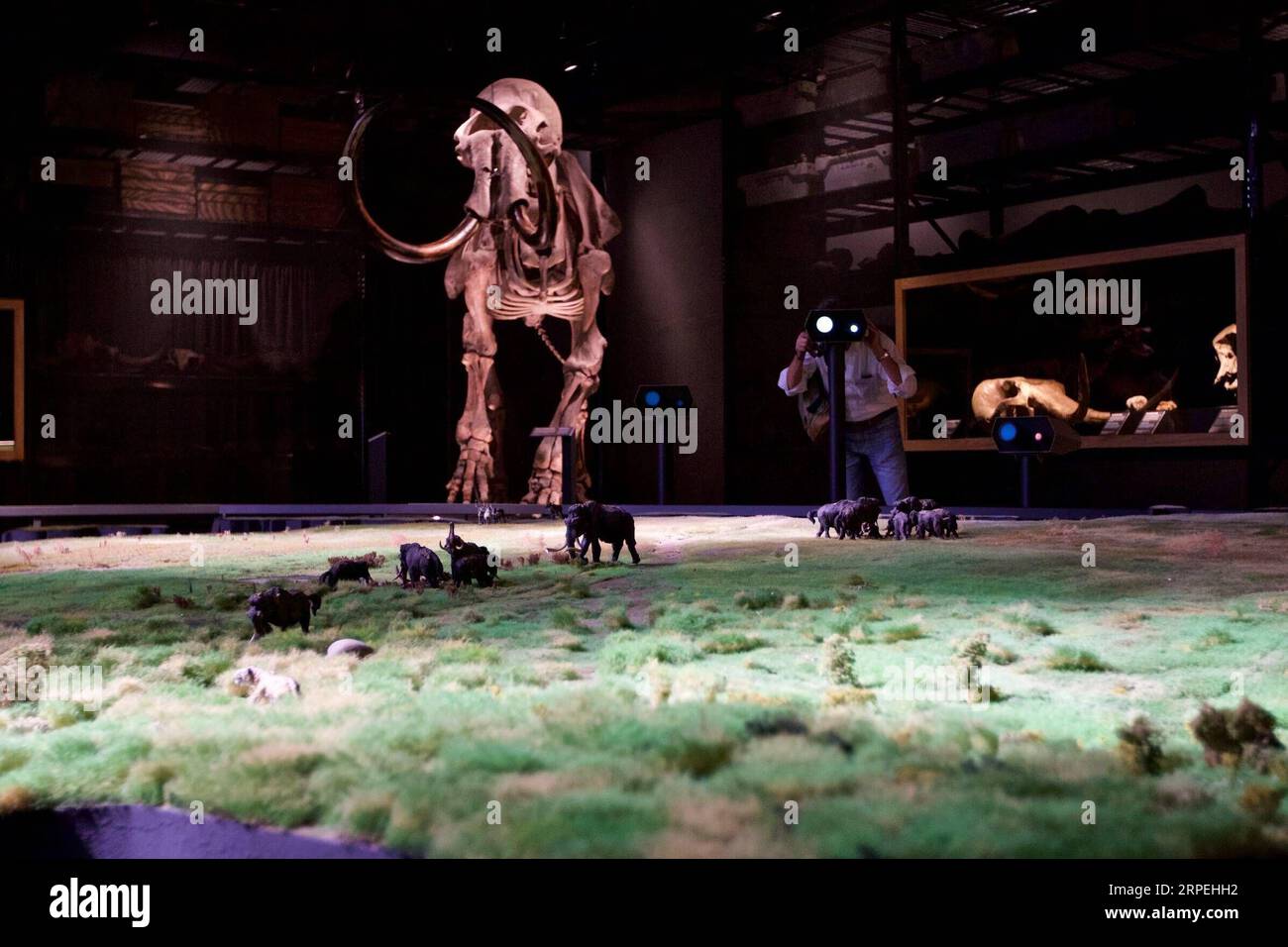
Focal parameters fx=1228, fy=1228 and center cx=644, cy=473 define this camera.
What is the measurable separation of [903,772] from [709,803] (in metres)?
0.30

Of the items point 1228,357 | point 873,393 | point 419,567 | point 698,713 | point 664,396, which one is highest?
point 1228,357

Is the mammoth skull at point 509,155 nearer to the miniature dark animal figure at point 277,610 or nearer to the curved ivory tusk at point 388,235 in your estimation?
the curved ivory tusk at point 388,235

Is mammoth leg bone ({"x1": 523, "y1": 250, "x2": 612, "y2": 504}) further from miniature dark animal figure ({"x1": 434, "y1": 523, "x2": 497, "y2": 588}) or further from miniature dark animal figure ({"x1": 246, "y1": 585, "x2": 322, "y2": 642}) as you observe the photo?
miniature dark animal figure ({"x1": 246, "y1": 585, "x2": 322, "y2": 642})

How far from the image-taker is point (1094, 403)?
29.6ft

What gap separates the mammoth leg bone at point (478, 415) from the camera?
1016 centimetres

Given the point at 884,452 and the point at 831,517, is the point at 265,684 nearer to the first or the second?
the point at 831,517

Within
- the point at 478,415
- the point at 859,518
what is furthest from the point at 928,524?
the point at 478,415

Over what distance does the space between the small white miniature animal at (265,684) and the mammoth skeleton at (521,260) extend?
699 centimetres

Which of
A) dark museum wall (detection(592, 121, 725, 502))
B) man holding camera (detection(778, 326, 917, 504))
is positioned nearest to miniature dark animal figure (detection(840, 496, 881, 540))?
man holding camera (detection(778, 326, 917, 504))

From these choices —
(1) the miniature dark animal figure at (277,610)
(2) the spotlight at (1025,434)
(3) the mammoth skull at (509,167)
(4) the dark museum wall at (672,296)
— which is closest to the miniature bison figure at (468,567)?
(1) the miniature dark animal figure at (277,610)

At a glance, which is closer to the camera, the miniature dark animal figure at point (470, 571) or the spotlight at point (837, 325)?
the miniature dark animal figure at point (470, 571)

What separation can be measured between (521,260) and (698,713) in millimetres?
8401

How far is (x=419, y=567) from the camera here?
3.86 m

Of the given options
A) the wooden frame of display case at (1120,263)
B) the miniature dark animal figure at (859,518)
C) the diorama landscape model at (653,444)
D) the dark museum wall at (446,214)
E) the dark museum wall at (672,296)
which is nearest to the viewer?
the diorama landscape model at (653,444)
